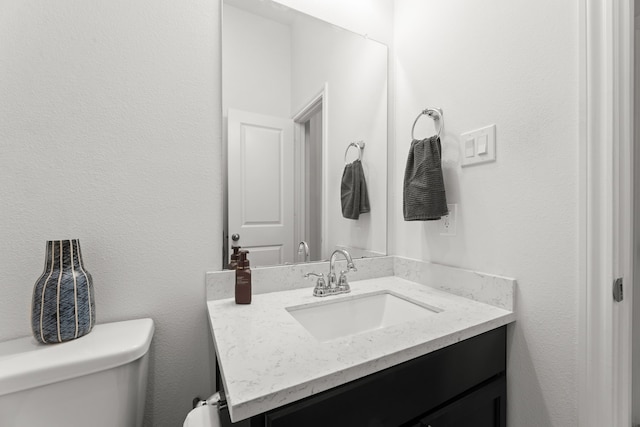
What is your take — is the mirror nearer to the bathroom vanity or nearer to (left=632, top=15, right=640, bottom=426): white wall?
the bathroom vanity

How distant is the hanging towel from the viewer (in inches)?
51.4

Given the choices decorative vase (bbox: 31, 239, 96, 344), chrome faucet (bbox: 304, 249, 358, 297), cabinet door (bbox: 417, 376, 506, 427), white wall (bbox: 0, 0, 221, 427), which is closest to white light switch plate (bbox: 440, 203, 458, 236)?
chrome faucet (bbox: 304, 249, 358, 297)

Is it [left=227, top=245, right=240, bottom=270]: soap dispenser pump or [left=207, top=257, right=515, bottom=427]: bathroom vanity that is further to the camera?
[left=227, top=245, right=240, bottom=270]: soap dispenser pump

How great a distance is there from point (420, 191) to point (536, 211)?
0.36 m

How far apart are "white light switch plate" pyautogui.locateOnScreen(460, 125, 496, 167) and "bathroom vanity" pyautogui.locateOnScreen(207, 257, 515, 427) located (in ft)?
1.33

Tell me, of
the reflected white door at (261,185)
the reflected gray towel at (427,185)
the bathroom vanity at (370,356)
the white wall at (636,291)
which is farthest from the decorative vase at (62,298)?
the white wall at (636,291)

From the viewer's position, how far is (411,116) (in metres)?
1.26

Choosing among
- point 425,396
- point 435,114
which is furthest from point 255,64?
point 425,396

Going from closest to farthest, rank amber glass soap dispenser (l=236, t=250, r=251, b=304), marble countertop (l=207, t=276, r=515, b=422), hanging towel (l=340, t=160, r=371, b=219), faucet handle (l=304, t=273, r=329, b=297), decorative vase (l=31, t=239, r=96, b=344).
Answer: marble countertop (l=207, t=276, r=515, b=422) → decorative vase (l=31, t=239, r=96, b=344) → amber glass soap dispenser (l=236, t=250, r=251, b=304) → faucet handle (l=304, t=273, r=329, b=297) → hanging towel (l=340, t=160, r=371, b=219)

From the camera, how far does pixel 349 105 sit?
1.31 meters

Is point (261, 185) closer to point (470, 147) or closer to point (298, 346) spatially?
point (298, 346)

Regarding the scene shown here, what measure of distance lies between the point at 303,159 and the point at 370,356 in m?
0.81

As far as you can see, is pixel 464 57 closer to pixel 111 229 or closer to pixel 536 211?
pixel 536 211

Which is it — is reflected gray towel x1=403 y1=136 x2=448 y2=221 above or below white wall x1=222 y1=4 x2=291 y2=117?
below
